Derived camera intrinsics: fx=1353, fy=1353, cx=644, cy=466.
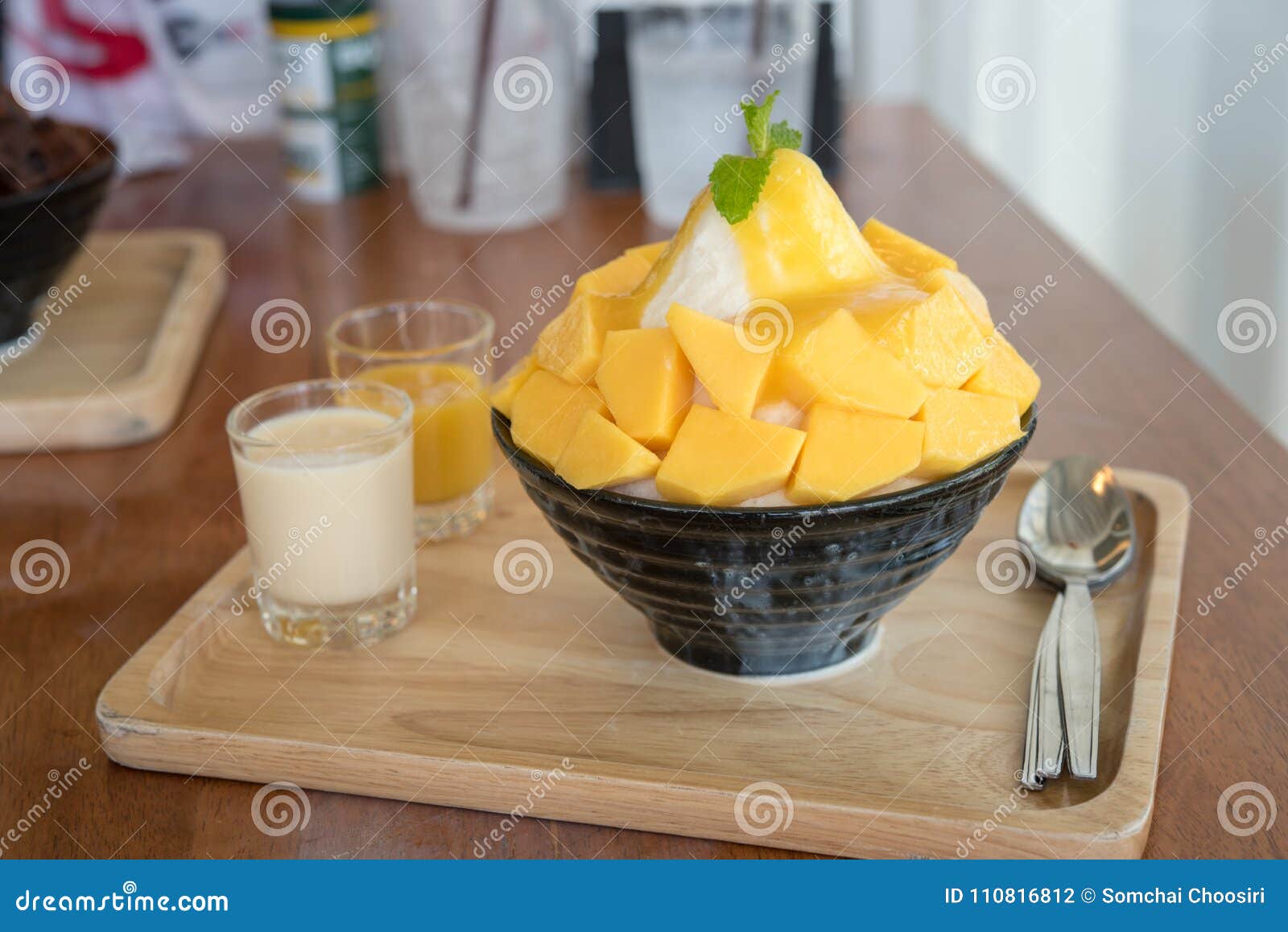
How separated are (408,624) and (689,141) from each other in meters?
1.00

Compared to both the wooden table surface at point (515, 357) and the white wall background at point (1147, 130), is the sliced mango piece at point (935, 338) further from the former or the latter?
the white wall background at point (1147, 130)

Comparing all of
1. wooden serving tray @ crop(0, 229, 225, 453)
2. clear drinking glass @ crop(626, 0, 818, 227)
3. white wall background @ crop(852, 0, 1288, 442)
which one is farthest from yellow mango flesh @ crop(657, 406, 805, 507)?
white wall background @ crop(852, 0, 1288, 442)

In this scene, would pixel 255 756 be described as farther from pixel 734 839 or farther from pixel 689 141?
pixel 689 141

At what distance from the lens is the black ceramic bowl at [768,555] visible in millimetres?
734

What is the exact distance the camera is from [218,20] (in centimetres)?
229

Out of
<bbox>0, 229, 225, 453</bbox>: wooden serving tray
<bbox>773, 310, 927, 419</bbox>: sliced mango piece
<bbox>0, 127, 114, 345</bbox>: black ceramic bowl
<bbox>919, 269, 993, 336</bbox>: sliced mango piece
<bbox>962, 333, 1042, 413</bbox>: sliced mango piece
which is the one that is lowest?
<bbox>0, 229, 225, 453</bbox>: wooden serving tray

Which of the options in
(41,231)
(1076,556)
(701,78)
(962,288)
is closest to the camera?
(962,288)

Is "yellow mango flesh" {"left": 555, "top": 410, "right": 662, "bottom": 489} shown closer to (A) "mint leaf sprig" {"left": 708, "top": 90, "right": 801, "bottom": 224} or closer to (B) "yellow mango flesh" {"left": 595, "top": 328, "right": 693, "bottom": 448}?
(B) "yellow mango flesh" {"left": 595, "top": 328, "right": 693, "bottom": 448}

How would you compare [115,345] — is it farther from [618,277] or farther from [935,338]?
[935,338]

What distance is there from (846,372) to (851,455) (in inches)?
1.8

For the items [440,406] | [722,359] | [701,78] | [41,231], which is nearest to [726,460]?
[722,359]

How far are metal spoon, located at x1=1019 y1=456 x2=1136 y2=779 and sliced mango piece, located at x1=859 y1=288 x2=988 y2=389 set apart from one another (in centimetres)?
21

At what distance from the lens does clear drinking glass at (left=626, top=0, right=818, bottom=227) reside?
1.73 meters

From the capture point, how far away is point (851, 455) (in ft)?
2.36
